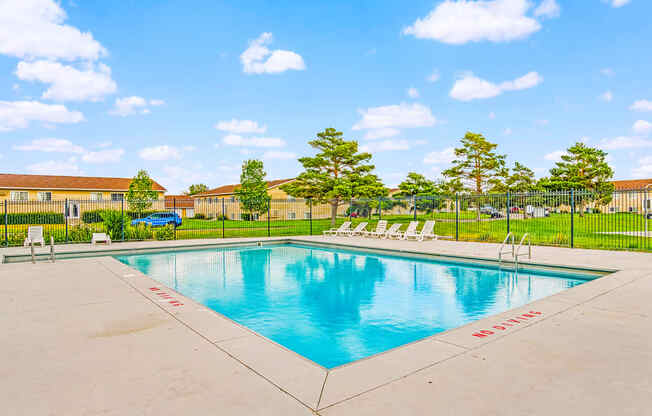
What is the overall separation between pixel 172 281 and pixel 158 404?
24.1ft

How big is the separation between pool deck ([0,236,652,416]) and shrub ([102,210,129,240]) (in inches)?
476

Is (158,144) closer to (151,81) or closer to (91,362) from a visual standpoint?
(151,81)

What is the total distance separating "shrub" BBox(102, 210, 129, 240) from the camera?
17133 mm

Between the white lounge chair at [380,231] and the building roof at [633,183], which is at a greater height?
the building roof at [633,183]

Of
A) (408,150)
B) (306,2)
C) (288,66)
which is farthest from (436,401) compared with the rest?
(408,150)

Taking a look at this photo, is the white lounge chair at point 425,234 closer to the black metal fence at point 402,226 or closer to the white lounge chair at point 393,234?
the white lounge chair at point 393,234

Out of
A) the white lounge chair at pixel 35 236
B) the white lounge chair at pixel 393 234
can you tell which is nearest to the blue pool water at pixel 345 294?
the white lounge chair at pixel 35 236

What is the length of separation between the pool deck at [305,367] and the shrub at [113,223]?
12.1 meters

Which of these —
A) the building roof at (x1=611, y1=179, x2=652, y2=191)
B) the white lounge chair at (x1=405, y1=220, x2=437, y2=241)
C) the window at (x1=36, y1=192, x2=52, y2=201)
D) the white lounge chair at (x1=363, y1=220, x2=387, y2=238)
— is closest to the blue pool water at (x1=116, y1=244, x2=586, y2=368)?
the white lounge chair at (x1=405, y1=220, x2=437, y2=241)

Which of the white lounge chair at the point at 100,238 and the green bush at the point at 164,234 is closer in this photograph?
the white lounge chair at the point at 100,238

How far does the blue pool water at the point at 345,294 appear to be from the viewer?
568cm

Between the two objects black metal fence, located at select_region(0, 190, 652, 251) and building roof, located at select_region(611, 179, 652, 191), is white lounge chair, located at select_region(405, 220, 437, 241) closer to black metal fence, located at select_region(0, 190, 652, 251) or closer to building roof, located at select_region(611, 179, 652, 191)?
black metal fence, located at select_region(0, 190, 652, 251)

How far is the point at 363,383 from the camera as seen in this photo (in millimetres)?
3096

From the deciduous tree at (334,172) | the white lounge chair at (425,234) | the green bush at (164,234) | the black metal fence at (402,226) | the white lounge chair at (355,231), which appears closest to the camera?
the black metal fence at (402,226)
